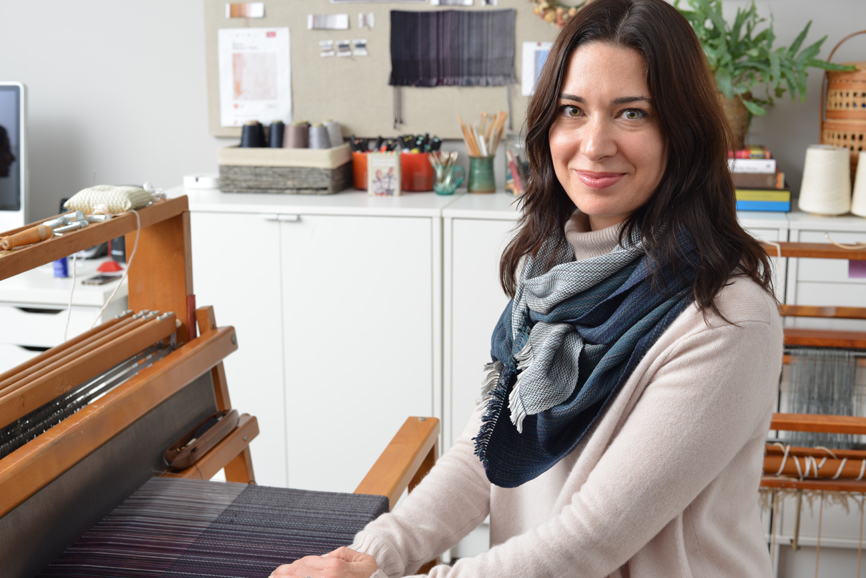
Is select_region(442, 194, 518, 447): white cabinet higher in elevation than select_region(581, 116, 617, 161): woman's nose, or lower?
lower

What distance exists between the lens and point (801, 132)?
250 centimetres

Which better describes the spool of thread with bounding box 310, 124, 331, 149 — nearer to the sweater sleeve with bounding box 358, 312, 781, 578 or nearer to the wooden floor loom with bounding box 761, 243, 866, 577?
the wooden floor loom with bounding box 761, 243, 866, 577

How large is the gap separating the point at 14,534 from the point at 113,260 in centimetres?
185

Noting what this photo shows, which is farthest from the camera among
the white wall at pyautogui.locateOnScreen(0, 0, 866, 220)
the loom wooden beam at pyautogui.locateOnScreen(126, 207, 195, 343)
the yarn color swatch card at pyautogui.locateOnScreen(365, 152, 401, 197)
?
the white wall at pyautogui.locateOnScreen(0, 0, 866, 220)

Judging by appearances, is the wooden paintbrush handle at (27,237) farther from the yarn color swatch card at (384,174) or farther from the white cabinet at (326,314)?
the yarn color swatch card at (384,174)

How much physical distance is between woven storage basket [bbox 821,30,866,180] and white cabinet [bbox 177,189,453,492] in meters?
1.16

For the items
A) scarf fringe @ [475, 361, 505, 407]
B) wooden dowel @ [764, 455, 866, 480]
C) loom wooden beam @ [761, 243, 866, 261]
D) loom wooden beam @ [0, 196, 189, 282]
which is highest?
loom wooden beam @ [0, 196, 189, 282]

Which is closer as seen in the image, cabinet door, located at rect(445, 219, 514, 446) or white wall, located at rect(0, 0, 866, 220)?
cabinet door, located at rect(445, 219, 514, 446)

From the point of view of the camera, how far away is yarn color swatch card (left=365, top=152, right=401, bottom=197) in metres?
2.51

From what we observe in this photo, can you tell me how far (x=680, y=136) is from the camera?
0.93 m

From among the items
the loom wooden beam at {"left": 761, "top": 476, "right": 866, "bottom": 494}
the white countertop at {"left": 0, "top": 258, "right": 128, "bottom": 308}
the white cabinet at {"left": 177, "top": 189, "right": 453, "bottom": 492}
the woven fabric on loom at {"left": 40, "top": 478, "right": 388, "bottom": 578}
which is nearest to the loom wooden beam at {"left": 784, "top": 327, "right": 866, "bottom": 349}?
the loom wooden beam at {"left": 761, "top": 476, "right": 866, "bottom": 494}

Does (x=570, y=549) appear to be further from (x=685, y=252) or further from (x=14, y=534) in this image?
(x=14, y=534)

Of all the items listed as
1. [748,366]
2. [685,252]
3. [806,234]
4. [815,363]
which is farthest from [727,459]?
[806,234]

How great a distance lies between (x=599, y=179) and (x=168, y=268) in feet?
2.55
